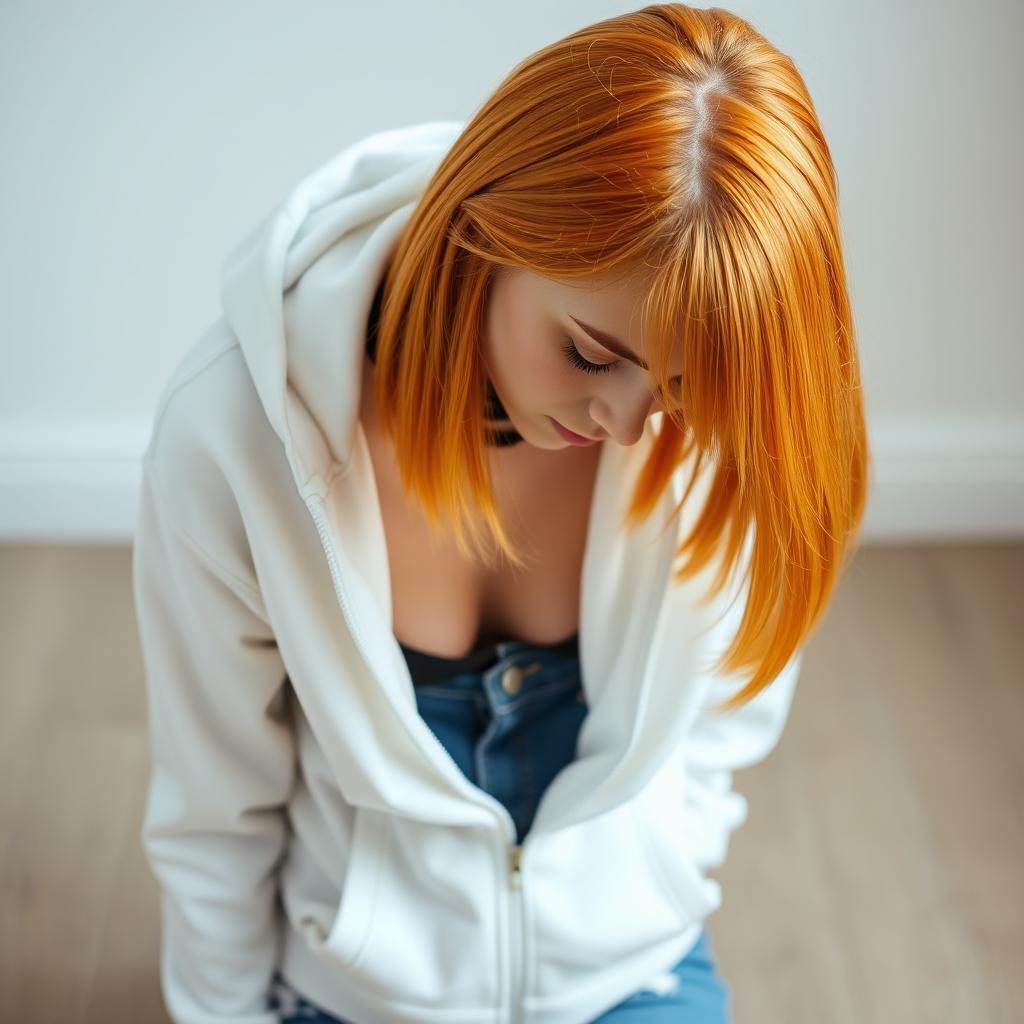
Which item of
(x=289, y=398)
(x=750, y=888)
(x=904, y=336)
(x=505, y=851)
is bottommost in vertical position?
(x=750, y=888)

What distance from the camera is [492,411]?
36.4 inches

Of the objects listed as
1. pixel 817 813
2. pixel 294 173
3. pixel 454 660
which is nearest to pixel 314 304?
pixel 454 660

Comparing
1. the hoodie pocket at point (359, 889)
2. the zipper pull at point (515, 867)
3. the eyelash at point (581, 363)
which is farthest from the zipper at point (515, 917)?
the eyelash at point (581, 363)

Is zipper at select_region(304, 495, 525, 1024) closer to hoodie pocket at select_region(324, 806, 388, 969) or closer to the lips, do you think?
hoodie pocket at select_region(324, 806, 388, 969)

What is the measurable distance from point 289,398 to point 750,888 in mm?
1024

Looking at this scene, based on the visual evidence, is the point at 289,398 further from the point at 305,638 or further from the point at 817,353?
the point at 817,353

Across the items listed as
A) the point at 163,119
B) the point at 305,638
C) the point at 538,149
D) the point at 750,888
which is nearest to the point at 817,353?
the point at 538,149

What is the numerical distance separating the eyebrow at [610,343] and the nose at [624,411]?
0.02 meters

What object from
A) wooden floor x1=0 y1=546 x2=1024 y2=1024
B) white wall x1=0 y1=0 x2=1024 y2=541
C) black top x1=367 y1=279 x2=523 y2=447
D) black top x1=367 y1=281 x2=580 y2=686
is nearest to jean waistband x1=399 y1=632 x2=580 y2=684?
black top x1=367 y1=281 x2=580 y2=686

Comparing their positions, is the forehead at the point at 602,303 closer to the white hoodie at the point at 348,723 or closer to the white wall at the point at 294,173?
the white hoodie at the point at 348,723

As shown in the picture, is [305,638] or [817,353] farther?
[305,638]

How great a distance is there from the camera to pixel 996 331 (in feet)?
6.16

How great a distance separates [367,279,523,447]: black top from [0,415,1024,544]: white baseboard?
1.06m

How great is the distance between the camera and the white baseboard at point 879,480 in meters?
1.88
